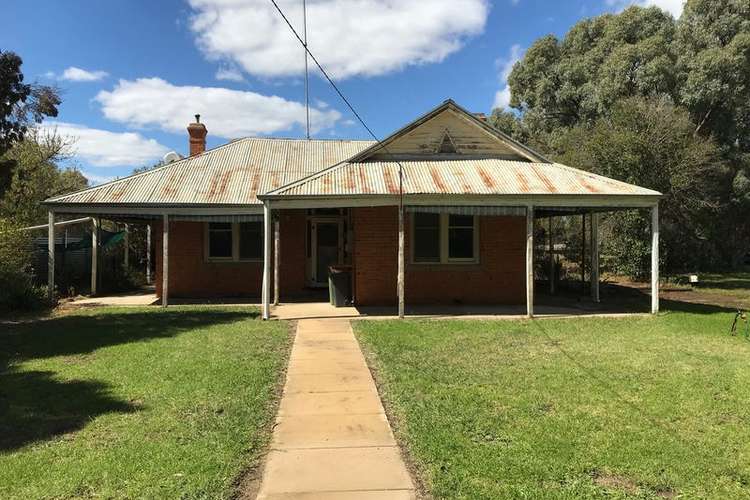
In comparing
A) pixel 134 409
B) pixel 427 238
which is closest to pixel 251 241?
pixel 427 238

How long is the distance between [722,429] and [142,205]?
12.8m

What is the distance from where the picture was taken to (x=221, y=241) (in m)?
16.4

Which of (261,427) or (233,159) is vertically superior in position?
(233,159)

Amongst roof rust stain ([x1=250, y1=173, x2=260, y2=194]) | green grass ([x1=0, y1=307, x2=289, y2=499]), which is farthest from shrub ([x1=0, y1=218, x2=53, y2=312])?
roof rust stain ([x1=250, y1=173, x2=260, y2=194])

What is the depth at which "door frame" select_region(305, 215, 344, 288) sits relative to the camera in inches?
655

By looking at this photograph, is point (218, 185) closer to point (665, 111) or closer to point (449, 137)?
point (449, 137)

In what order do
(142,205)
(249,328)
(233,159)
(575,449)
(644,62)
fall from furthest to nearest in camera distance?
(644,62) < (233,159) < (142,205) < (249,328) < (575,449)

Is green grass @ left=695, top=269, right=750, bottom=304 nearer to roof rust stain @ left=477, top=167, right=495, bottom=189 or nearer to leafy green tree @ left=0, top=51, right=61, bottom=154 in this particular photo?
roof rust stain @ left=477, top=167, right=495, bottom=189

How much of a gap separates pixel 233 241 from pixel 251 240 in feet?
1.67

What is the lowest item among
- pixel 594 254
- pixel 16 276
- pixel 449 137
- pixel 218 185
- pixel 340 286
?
pixel 340 286

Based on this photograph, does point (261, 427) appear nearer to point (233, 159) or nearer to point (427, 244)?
point (427, 244)

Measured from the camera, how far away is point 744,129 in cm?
2952

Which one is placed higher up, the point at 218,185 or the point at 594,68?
the point at 594,68

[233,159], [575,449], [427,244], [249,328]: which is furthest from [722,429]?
[233,159]
